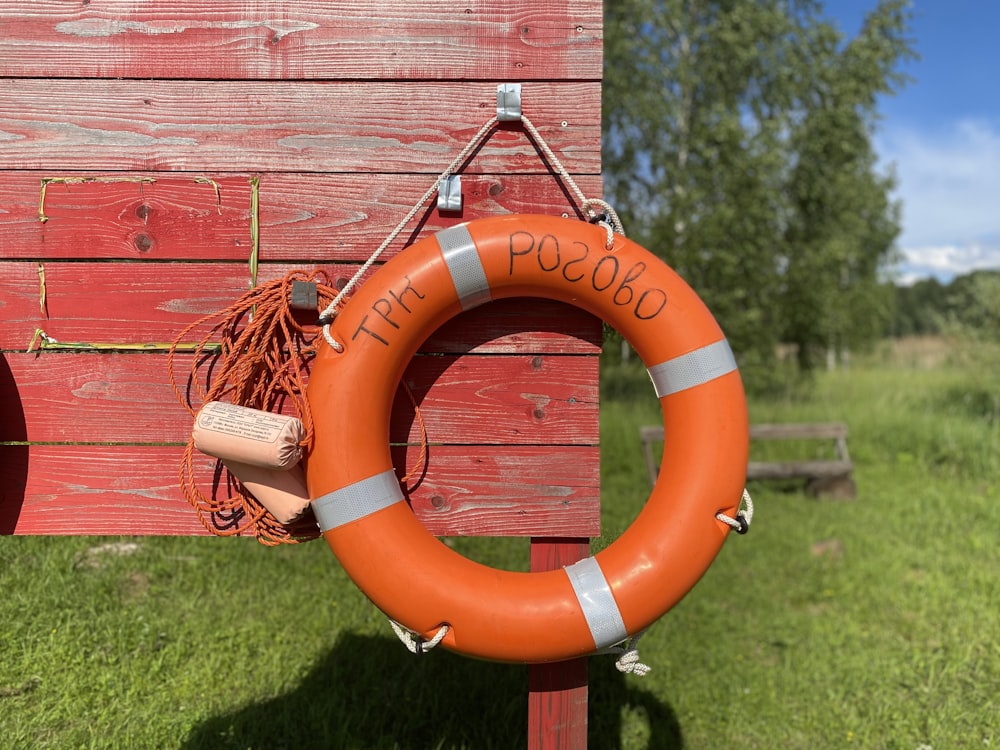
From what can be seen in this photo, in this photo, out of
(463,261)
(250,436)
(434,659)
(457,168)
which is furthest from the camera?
(434,659)

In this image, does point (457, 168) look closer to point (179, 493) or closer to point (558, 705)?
point (179, 493)

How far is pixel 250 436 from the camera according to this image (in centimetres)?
130

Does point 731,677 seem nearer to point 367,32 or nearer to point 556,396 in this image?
point 556,396

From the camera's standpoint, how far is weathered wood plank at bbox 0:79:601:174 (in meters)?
1.51

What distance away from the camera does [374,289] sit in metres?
1.42

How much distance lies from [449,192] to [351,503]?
0.70m

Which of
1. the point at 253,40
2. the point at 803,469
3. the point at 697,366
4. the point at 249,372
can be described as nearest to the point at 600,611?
the point at 697,366

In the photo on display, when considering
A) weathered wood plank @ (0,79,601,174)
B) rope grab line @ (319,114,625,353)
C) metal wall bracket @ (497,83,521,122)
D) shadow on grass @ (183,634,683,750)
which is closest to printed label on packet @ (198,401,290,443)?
rope grab line @ (319,114,625,353)

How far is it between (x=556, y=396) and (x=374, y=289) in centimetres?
47

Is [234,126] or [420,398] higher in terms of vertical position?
[234,126]

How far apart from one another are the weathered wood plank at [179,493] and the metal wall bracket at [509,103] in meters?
0.74

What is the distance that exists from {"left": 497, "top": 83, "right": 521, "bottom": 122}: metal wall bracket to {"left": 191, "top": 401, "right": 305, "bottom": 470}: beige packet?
0.79 meters

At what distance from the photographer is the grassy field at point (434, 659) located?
2.29 metres

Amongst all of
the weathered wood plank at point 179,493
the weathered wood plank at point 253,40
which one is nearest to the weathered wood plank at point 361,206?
the weathered wood plank at point 253,40
